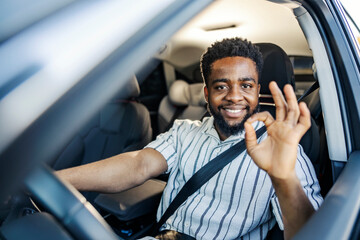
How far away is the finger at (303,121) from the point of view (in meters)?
0.79

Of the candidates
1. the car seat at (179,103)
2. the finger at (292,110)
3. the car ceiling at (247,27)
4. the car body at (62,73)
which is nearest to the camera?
the car body at (62,73)

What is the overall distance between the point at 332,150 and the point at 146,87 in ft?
9.77

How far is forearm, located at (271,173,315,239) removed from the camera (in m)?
0.85

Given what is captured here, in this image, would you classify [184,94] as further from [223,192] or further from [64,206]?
[64,206]

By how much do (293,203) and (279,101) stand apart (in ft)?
1.03

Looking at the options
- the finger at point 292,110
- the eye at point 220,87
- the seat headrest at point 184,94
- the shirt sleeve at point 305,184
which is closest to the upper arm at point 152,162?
the eye at point 220,87

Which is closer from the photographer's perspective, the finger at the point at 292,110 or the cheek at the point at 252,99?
the finger at the point at 292,110

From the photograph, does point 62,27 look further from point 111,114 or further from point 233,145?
point 111,114

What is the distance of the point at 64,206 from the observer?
518mm

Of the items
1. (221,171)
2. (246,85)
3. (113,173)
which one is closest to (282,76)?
(246,85)

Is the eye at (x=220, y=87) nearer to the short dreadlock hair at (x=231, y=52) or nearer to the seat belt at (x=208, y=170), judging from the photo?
the short dreadlock hair at (x=231, y=52)

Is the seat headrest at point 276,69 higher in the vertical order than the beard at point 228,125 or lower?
higher

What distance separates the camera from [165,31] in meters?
0.51

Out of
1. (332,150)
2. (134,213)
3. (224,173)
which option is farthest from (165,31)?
(134,213)
